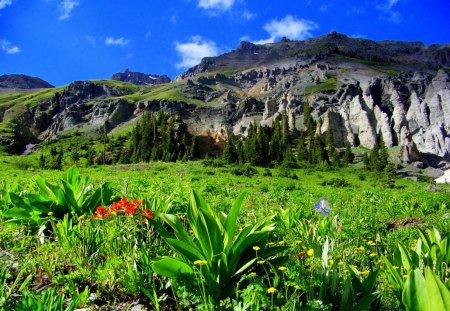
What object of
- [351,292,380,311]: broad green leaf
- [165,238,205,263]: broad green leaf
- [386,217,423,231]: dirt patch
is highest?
[165,238,205,263]: broad green leaf

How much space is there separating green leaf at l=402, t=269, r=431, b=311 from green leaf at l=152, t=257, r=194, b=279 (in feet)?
6.45

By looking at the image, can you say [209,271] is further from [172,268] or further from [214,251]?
[172,268]

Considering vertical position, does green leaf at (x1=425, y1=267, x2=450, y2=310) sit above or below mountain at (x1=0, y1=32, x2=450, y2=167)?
below

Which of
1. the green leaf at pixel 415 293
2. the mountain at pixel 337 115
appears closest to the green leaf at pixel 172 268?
the green leaf at pixel 415 293

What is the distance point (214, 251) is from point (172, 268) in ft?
1.57

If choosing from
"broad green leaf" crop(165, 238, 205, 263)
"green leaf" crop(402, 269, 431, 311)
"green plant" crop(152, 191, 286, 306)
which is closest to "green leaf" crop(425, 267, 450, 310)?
"green leaf" crop(402, 269, 431, 311)

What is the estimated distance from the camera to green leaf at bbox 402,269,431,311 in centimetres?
269

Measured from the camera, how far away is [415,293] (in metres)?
2.77

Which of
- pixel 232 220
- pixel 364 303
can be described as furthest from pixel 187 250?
pixel 364 303

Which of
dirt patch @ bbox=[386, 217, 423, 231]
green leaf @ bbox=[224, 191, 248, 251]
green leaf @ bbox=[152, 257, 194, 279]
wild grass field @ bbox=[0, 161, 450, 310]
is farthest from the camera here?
dirt patch @ bbox=[386, 217, 423, 231]

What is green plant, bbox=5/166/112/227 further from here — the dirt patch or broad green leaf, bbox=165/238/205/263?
the dirt patch

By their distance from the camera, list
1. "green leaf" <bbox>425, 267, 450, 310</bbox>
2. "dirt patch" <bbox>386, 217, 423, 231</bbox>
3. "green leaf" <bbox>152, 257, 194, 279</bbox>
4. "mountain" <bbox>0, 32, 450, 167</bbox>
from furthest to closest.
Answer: "mountain" <bbox>0, 32, 450, 167</bbox> → "dirt patch" <bbox>386, 217, 423, 231</bbox> → "green leaf" <bbox>152, 257, 194, 279</bbox> → "green leaf" <bbox>425, 267, 450, 310</bbox>

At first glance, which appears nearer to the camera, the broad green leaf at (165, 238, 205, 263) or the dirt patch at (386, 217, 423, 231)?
the broad green leaf at (165, 238, 205, 263)

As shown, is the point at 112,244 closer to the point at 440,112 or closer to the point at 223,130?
the point at 440,112
